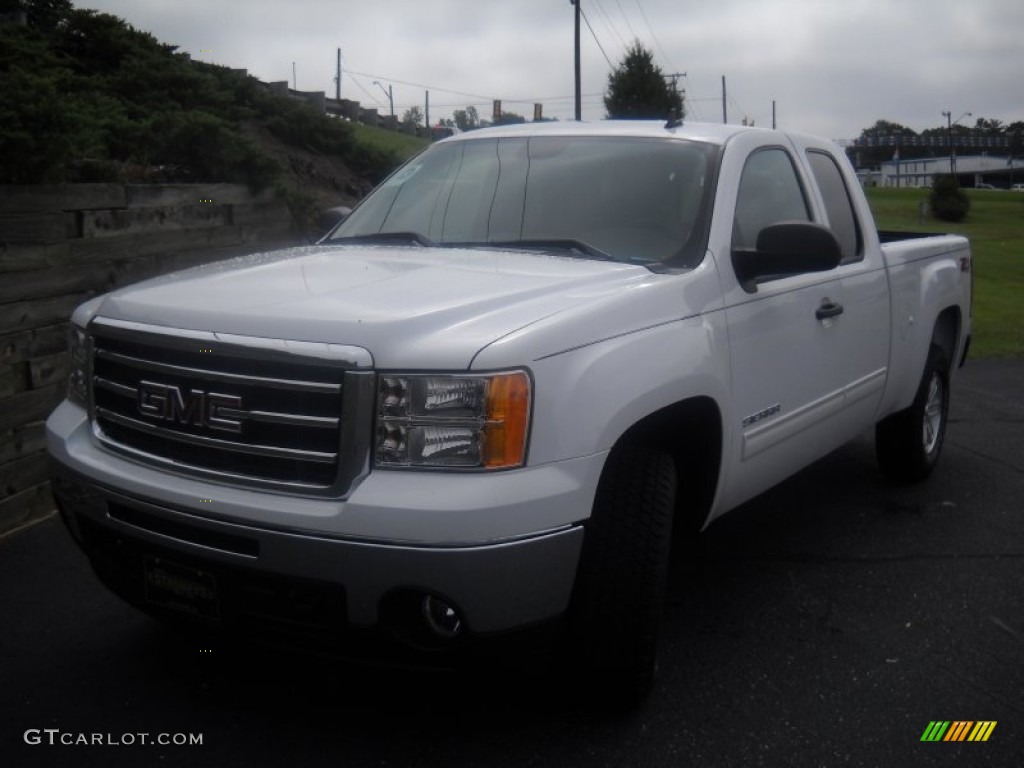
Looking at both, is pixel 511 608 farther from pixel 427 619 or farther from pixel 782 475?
pixel 782 475

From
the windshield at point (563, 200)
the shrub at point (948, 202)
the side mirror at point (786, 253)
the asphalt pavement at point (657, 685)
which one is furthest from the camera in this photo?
the shrub at point (948, 202)

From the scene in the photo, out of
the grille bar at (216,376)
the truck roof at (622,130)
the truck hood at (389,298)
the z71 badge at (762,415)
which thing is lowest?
the z71 badge at (762,415)

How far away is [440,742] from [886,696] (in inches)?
59.3

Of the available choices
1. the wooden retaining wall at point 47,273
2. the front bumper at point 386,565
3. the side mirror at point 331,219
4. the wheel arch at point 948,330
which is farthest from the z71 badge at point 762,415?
the wooden retaining wall at point 47,273

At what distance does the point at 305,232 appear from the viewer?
8.56 m

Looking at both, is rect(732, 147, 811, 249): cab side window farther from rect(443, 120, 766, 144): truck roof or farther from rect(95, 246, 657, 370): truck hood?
rect(95, 246, 657, 370): truck hood

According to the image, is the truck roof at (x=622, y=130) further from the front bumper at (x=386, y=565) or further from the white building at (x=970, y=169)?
the white building at (x=970, y=169)

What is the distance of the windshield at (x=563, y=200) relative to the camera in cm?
426

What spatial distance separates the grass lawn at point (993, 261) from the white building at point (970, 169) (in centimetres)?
6506

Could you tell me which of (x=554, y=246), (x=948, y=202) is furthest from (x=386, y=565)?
(x=948, y=202)

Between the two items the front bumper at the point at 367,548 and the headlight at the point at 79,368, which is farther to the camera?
the headlight at the point at 79,368

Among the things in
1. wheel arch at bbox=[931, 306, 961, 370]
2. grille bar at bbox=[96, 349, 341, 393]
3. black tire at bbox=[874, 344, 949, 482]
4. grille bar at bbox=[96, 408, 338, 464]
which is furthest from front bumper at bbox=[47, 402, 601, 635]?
wheel arch at bbox=[931, 306, 961, 370]

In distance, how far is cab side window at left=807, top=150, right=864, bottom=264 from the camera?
210 inches

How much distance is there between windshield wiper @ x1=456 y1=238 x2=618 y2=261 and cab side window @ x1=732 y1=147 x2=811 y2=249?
0.57 meters
